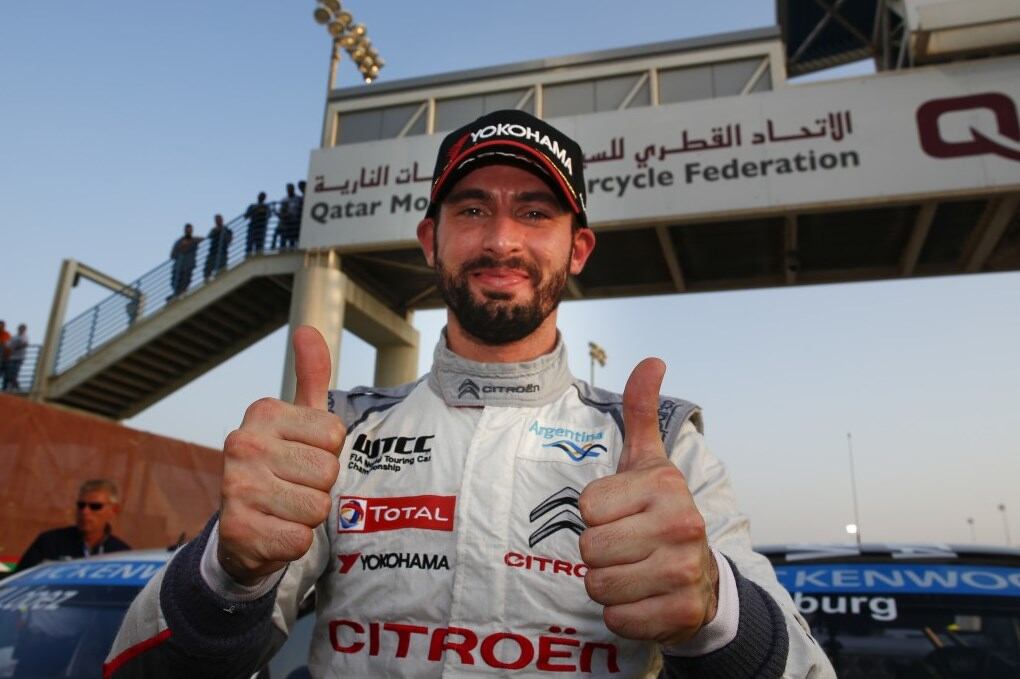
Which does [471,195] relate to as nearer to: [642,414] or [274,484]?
[642,414]

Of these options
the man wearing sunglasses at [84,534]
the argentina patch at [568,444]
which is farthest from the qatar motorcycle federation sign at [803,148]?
the argentina patch at [568,444]

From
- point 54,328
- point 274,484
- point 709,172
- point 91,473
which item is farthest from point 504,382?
point 54,328

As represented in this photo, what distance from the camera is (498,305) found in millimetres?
1791

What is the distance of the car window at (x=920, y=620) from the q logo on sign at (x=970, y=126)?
10543 millimetres

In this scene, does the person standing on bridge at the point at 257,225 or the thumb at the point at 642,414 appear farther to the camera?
the person standing on bridge at the point at 257,225

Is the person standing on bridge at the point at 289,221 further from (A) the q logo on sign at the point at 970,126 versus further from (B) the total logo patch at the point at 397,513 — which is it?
(B) the total logo patch at the point at 397,513

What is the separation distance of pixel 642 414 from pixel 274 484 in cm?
64

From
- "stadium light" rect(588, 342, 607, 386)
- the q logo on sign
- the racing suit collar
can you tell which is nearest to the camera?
the racing suit collar

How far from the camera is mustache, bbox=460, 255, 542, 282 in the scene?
181 centimetres

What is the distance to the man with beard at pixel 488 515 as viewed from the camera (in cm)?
115

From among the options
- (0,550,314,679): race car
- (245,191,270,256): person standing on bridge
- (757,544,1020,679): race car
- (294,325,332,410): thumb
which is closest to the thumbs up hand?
(294,325,332,410): thumb

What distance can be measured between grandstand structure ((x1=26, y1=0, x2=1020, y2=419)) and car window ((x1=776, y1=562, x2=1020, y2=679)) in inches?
378

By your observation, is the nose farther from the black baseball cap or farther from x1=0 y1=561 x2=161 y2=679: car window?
x1=0 y1=561 x2=161 y2=679: car window

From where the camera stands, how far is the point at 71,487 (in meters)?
9.69
